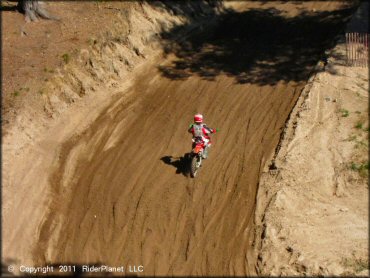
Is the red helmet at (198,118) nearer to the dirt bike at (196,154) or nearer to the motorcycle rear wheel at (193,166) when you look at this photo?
the dirt bike at (196,154)

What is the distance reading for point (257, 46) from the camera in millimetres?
19344

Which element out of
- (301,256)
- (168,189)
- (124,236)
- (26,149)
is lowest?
(301,256)

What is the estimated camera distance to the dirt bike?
37.8ft

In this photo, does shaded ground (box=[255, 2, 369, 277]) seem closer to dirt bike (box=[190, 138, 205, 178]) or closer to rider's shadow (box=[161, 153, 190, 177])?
dirt bike (box=[190, 138, 205, 178])

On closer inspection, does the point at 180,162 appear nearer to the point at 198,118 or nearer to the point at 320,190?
the point at 198,118

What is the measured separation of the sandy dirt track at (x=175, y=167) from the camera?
10.1 m

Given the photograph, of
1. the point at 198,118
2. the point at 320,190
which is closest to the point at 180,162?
the point at 198,118

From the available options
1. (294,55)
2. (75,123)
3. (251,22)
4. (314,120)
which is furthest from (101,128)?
(251,22)

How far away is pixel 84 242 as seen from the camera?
10.4 meters

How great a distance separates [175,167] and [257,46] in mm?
9371

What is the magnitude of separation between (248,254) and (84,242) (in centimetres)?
407

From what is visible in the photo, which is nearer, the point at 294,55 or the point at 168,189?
the point at 168,189

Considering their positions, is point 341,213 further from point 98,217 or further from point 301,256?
point 98,217

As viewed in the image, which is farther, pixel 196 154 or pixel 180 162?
pixel 180 162
